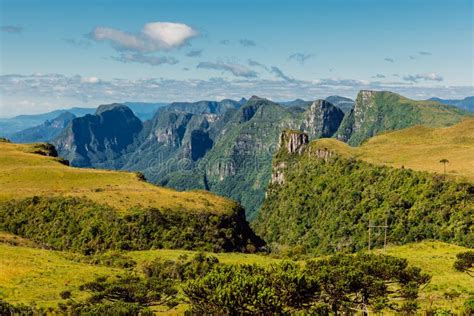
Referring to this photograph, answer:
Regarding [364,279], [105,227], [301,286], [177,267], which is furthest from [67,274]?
[364,279]

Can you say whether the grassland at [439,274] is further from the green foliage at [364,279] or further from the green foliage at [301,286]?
the green foliage at [301,286]

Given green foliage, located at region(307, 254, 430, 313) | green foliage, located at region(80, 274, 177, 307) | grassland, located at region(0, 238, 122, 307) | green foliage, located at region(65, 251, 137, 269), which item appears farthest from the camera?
green foliage, located at region(65, 251, 137, 269)

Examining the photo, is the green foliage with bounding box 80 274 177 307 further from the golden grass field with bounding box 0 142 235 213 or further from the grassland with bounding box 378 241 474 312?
the golden grass field with bounding box 0 142 235 213

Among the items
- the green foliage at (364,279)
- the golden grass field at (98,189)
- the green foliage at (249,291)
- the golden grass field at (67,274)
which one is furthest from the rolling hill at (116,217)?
the green foliage at (249,291)

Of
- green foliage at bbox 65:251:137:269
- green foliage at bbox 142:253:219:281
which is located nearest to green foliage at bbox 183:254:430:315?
green foliage at bbox 142:253:219:281

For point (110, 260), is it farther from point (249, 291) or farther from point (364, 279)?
point (249, 291)

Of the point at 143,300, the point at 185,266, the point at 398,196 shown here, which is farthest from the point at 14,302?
the point at 398,196

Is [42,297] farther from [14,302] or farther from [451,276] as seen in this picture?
[451,276]
